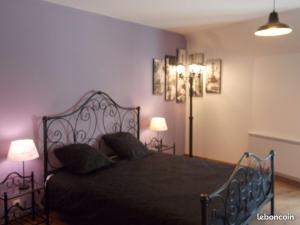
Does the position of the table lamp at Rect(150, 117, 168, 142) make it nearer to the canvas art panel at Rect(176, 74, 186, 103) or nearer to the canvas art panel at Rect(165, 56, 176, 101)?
the canvas art panel at Rect(165, 56, 176, 101)

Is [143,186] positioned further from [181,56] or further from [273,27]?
[181,56]

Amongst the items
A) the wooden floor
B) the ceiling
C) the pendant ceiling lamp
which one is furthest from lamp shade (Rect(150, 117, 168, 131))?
the pendant ceiling lamp

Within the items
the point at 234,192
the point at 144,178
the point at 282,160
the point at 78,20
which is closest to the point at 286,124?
the point at 282,160

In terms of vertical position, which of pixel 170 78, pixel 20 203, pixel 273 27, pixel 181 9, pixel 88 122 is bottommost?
pixel 20 203

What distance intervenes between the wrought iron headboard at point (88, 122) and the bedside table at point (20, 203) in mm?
279

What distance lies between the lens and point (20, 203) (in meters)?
3.08

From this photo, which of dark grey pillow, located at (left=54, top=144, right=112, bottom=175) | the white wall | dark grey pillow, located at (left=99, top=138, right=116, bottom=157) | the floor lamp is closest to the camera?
dark grey pillow, located at (left=54, top=144, right=112, bottom=175)

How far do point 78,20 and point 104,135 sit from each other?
154cm

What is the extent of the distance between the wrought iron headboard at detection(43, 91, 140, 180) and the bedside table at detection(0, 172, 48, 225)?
11.0 inches

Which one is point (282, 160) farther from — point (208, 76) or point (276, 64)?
point (208, 76)

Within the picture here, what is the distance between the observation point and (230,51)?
477 cm

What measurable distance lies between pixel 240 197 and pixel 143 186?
89 centimetres

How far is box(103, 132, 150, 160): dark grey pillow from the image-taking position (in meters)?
3.71

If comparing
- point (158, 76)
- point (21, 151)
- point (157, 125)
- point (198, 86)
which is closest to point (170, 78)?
point (158, 76)
